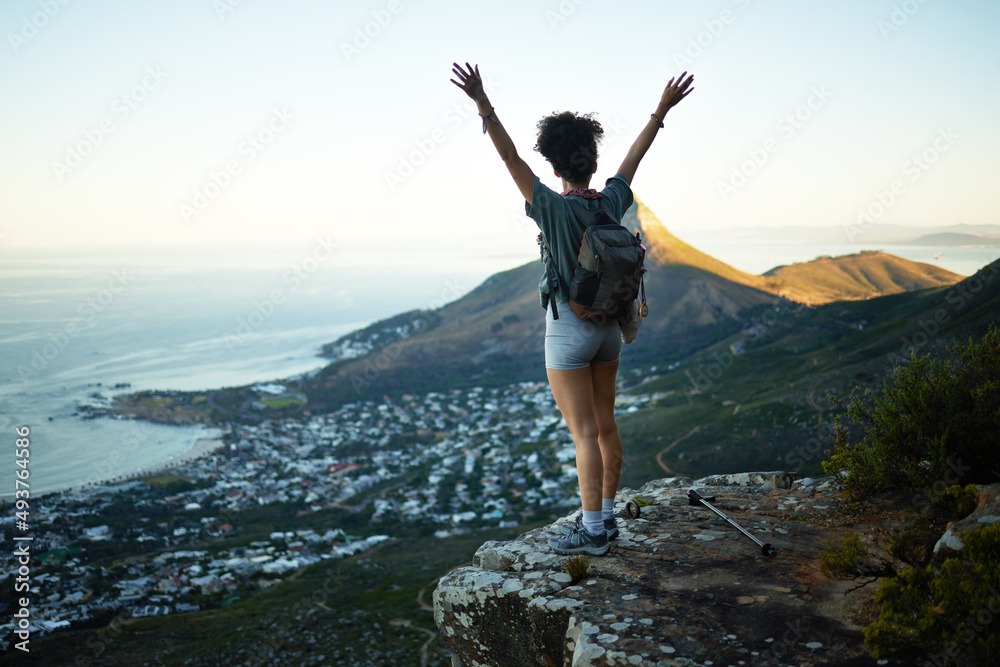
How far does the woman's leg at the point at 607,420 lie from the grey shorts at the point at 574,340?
19cm

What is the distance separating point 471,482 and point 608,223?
40.4 metres

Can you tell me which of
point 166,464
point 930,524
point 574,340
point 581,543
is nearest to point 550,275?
point 574,340

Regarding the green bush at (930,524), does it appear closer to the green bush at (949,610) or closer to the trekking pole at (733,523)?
the green bush at (949,610)

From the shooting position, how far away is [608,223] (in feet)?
11.5

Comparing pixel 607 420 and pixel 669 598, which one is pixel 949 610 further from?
pixel 607 420

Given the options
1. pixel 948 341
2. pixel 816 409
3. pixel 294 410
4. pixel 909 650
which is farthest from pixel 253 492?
pixel 909 650

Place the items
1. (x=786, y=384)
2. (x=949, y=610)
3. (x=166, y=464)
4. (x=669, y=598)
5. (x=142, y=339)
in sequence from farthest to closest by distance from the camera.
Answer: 1. (x=142, y=339)
2. (x=166, y=464)
3. (x=786, y=384)
4. (x=669, y=598)
5. (x=949, y=610)

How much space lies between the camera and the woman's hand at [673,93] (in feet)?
13.0

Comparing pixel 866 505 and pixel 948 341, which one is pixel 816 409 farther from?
pixel 866 505

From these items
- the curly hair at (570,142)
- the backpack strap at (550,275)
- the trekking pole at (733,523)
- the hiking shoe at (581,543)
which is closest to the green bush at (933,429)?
the trekking pole at (733,523)

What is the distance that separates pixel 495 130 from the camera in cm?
323

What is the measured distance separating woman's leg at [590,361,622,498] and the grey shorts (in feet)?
0.63

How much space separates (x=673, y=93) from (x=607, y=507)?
3149 millimetres

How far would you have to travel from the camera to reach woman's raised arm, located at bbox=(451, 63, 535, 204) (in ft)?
10.3
